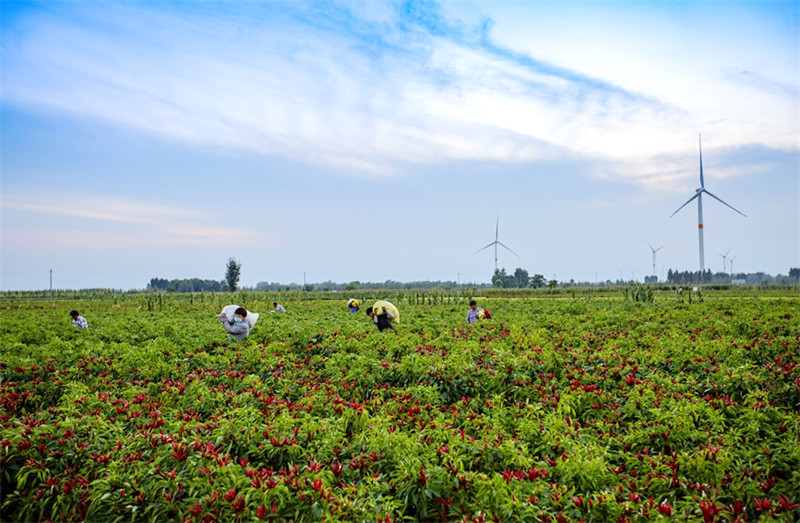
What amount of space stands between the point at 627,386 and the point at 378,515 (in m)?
5.09

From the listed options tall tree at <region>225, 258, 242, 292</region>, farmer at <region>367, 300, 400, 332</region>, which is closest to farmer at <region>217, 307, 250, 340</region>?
farmer at <region>367, 300, 400, 332</region>

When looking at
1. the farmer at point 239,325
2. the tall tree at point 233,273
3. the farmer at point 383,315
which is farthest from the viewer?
the tall tree at point 233,273

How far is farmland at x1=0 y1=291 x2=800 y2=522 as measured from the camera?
4.53 m

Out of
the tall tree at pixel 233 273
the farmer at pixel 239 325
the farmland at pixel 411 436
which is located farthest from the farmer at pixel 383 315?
the tall tree at pixel 233 273

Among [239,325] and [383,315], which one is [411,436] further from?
[383,315]

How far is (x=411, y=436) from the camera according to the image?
19.1ft

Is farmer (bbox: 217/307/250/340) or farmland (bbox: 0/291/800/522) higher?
farmer (bbox: 217/307/250/340)

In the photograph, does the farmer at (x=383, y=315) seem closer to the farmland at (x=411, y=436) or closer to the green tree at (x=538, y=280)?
the farmland at (x=411, y=436)

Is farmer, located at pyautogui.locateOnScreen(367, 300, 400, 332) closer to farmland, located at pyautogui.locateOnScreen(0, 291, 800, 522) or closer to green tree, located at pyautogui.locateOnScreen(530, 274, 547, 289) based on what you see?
farmland, located at pyautogui.locateOnScreen(0, 291, 800, 522)

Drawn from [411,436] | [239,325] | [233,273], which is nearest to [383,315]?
[239,325]

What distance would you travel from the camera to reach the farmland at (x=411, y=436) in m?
4.53

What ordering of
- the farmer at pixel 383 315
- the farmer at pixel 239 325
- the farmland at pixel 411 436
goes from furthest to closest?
the farmer at pixel 383 315 → the farmer at pixel 239 325 → the farmland at pixel 411 436

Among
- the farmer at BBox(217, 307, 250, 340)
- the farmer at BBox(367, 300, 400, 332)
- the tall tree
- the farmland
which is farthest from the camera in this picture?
the tall tree

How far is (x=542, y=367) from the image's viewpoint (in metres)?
8.62
